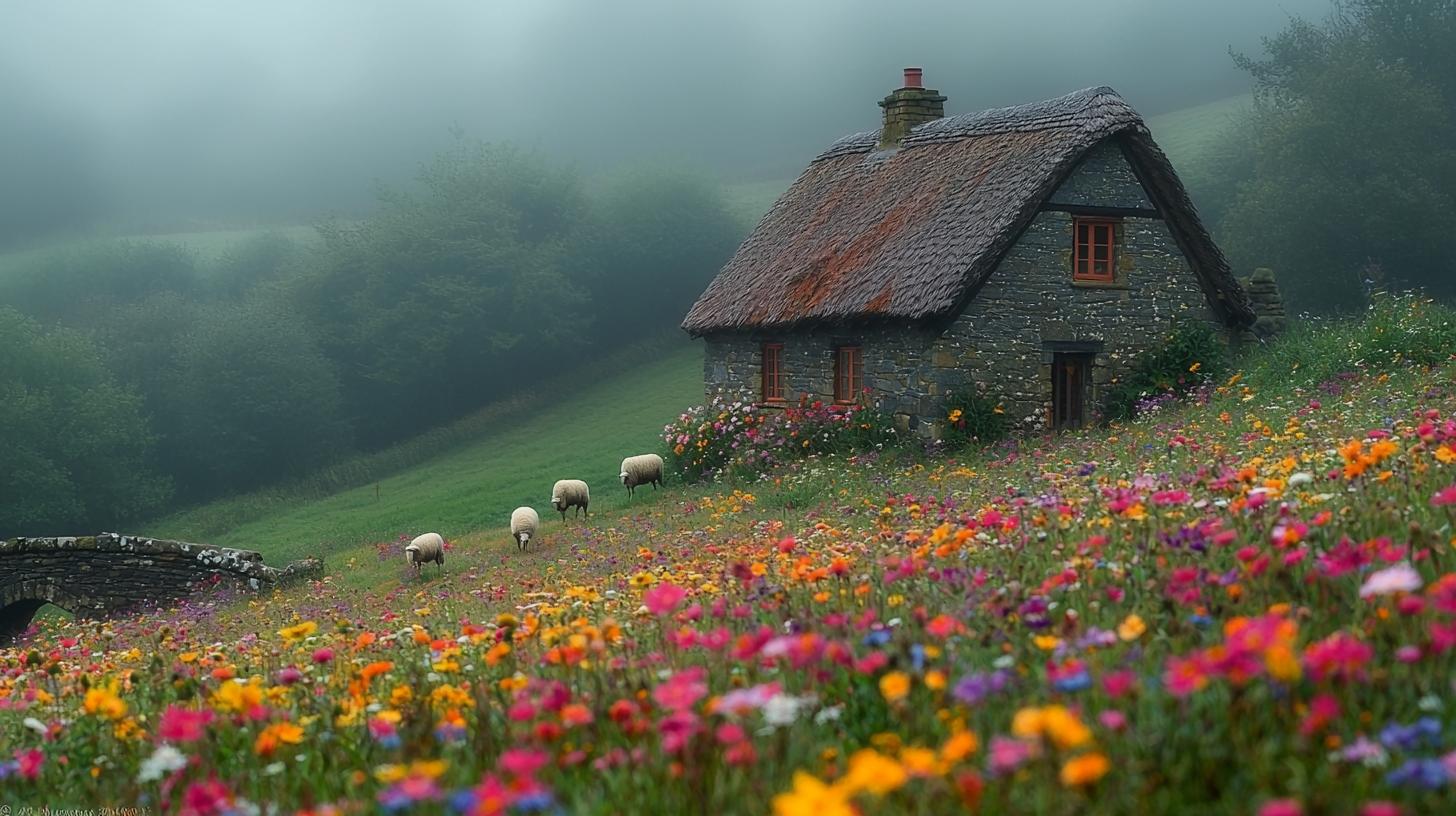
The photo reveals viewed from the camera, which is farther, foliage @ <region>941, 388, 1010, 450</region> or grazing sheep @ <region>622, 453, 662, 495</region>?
grazing sheep @ <region>622, 453, 662, 495</region>

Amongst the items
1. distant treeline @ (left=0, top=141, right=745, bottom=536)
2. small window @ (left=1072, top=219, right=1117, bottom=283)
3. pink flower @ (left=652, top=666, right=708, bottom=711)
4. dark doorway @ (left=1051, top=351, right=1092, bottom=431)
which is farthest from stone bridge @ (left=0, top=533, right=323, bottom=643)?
distant treeline @ (left=0, top=141, right=745, bottom=536)

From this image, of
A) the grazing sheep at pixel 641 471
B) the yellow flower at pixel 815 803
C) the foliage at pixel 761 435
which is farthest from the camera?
the grazing sheep at pixel 641 471

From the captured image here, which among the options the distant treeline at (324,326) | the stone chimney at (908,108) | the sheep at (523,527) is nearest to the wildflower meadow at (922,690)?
the sheep at (523,527)

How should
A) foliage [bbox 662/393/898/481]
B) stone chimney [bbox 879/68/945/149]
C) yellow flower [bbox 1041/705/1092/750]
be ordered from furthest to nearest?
stone chimney [bbox 879/68/945/149] < foliage [bbox 662/393/898/481] < yellow flower [bbox 1041/705/1092/750]

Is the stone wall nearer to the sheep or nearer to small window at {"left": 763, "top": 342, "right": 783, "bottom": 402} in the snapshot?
small window at {"left": 763, "top": 342, "right": 783, "bottom": 402}

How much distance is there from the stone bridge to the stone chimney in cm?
1372

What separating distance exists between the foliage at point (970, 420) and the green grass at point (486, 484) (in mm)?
5676

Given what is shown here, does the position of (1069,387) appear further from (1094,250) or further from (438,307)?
(438,307)

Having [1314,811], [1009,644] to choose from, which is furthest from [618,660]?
[1314,811]

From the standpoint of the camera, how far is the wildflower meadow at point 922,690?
10.1 ft

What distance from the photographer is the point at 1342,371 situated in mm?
18438

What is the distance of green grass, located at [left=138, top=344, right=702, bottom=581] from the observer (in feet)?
96.2

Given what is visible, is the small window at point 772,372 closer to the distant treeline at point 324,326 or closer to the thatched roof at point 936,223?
the thatched roof at point 936,223

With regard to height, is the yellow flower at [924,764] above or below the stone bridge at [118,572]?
above
